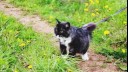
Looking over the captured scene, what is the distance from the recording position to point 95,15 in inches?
308

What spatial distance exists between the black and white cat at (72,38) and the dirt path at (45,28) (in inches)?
7.1

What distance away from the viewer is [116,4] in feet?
25.9

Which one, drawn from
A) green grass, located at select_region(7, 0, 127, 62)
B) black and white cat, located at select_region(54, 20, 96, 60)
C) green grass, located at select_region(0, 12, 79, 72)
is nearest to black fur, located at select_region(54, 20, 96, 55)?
black and white cat, located at select_region(54, 20, 96, 60)

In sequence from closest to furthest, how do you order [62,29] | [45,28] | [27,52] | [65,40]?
1. [62,29]
2. [65,40]
3. [27,52]
4. [45,28]

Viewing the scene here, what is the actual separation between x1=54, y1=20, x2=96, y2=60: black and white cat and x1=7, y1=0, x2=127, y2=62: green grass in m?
0.59

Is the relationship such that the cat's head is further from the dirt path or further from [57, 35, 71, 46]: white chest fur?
the dirt path

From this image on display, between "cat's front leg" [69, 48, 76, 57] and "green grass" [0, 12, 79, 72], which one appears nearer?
"green grass" [0, 12, 79, 72]

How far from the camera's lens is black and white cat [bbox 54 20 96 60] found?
5.08m

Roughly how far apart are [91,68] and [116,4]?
292 cm

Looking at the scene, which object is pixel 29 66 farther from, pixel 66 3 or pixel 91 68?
pixel 66 3

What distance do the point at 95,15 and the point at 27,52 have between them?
2.63m

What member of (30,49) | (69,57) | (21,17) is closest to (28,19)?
(21,17)

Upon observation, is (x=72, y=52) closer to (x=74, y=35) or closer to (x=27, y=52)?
(x=74, y=35)

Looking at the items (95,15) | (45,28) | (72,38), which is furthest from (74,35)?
(95,15)
